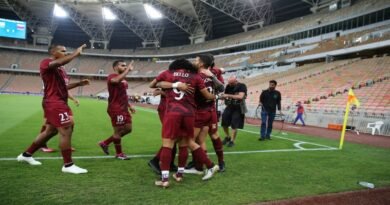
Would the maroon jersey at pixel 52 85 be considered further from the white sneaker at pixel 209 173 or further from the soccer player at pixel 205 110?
the white sneaker at pixel 209 173

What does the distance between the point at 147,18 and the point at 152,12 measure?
12.9 feet

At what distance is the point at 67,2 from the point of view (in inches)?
2430

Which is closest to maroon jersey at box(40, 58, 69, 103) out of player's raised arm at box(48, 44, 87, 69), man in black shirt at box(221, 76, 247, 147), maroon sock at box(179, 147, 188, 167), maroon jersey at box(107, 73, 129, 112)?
player's raised arm at box(48, 44, 87, 69)

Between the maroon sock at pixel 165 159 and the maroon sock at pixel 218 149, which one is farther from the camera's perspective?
the maroon sock at pixel 218 149

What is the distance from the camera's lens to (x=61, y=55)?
5363mm

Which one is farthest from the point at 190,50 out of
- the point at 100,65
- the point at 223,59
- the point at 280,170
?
the point at 280,170

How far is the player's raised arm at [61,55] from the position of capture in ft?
16.4

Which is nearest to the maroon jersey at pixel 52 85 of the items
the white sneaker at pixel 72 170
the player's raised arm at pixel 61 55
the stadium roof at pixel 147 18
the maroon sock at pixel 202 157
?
the player's raised arm at pixel 61 55

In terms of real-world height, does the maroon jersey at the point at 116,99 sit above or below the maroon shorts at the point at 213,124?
above

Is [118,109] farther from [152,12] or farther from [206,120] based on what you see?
[152,12]

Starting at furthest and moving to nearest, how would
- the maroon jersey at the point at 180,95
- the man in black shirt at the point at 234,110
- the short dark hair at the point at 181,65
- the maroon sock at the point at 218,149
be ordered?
1. the man in black shirt at the point at 234,110
2. the maroon sock at the point at 218,149
3. the short dark hair at the point at 181,65
4. the maroon jersey at the point at 180,95

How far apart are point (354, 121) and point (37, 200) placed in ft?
57.3

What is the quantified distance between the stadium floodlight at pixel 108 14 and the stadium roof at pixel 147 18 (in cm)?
98

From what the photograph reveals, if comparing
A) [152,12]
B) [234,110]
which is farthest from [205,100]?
[152,12]
